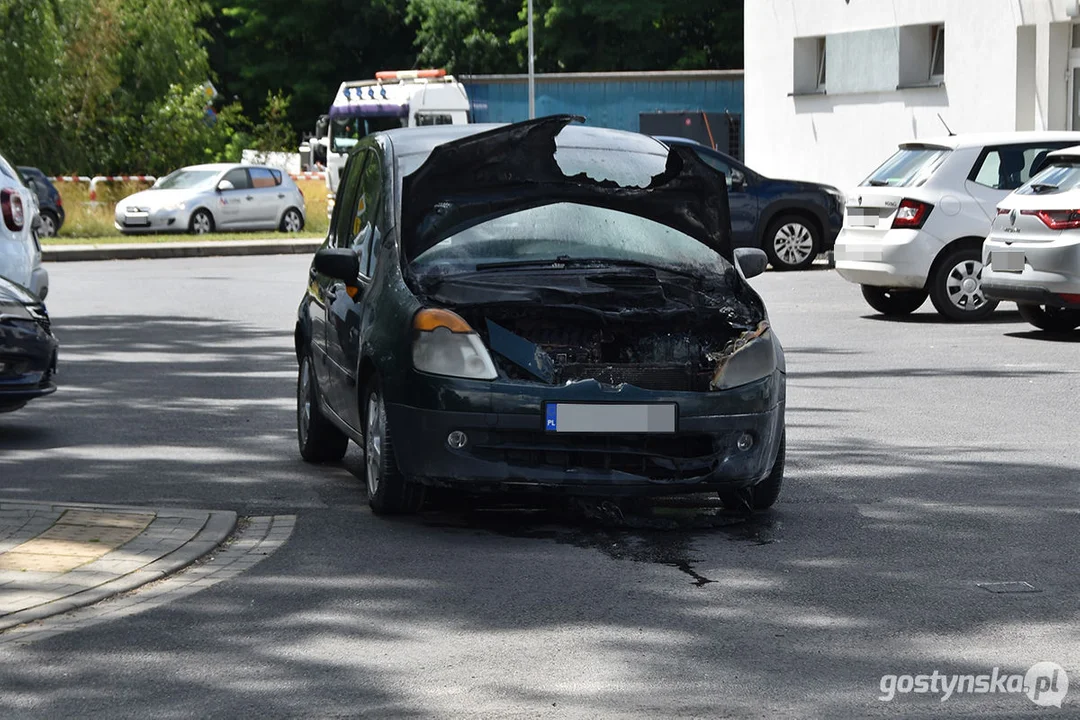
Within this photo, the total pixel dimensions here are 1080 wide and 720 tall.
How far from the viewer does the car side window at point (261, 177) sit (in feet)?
113

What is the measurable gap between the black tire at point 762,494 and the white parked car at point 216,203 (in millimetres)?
26737

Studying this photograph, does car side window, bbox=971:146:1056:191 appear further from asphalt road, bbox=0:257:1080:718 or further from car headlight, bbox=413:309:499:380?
car headlight, bbox=413:309:499:380

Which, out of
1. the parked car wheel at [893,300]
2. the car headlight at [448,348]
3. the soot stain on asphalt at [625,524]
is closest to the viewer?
the soot stain on asphalt at [625,524]

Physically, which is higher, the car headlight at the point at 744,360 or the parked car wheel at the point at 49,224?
the car headlight at the point at 744,360

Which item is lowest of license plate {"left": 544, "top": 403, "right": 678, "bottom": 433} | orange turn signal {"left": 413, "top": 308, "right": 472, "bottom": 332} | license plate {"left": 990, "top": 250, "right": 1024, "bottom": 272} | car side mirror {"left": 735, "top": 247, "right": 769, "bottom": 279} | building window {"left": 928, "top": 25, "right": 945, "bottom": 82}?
license plate {"left": 544, "top": 403, "right": 678, "bottom": 433}

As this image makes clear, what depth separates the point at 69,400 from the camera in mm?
12086

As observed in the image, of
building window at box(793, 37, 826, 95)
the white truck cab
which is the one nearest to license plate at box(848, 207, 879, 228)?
building window at box(793, 37, 826, 95)

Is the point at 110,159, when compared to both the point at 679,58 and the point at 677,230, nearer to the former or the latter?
the point at 679,58

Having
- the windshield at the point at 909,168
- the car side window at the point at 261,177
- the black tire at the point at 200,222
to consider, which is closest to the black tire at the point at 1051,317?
the windshield at the point at 909,168

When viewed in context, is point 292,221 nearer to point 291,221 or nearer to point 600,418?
point 291,221

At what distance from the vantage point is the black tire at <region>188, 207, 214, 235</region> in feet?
111

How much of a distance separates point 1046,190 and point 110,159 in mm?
30686

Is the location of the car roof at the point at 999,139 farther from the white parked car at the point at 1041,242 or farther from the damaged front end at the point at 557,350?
the damaged front end at the point at 557,350

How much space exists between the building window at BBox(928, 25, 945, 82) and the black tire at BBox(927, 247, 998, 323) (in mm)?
13821
